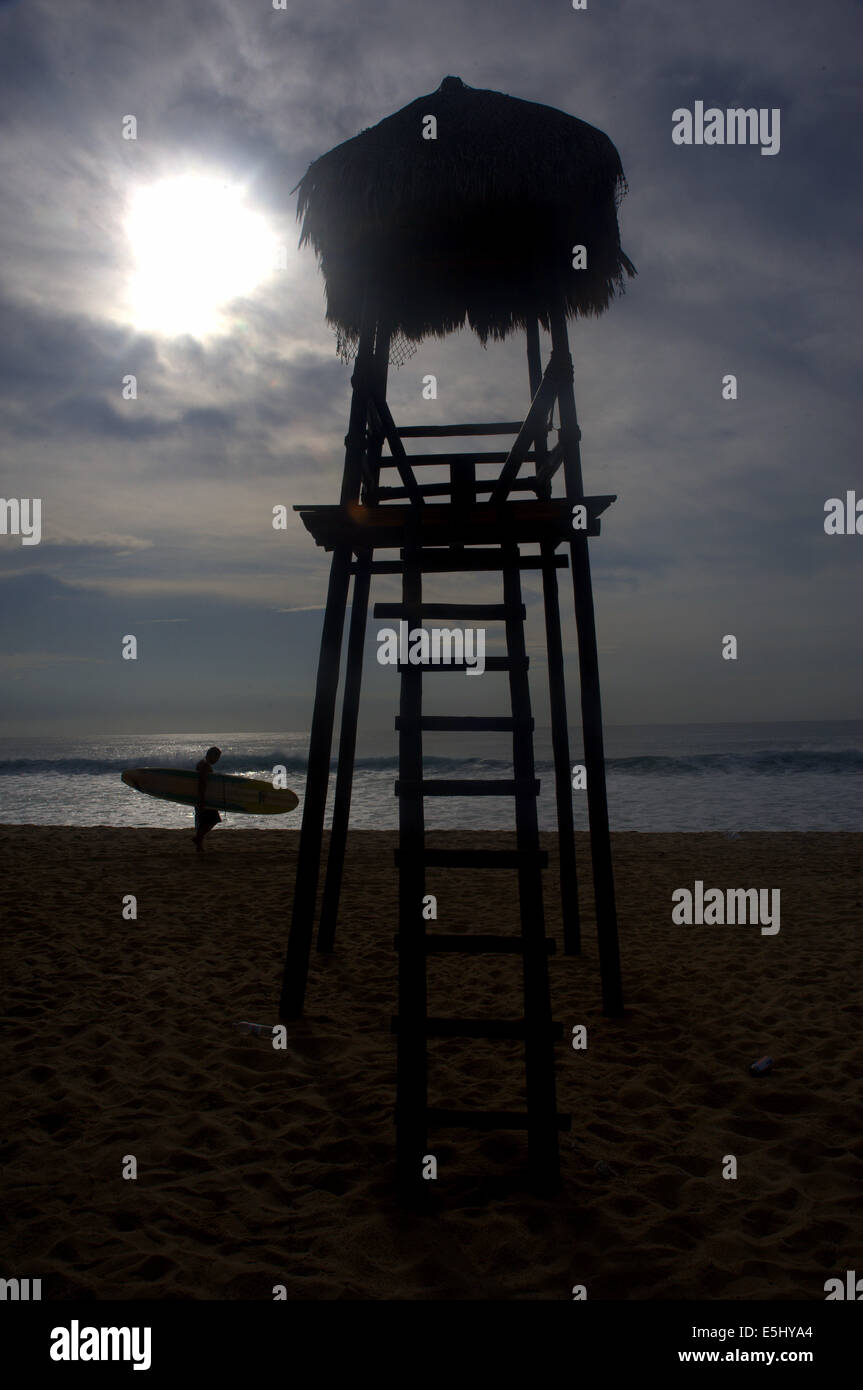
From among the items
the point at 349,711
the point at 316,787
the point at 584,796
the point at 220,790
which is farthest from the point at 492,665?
the point at 584,796

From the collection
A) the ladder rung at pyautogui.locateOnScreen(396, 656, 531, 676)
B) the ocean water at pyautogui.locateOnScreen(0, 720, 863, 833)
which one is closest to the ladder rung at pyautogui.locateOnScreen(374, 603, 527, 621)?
the ladder rung at pyautogui.locateOnScreen(396, 656, 531, 676)

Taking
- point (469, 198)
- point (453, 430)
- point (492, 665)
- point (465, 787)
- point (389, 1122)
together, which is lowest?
point (389, 1122)

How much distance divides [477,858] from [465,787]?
0.36 meters

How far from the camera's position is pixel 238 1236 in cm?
318

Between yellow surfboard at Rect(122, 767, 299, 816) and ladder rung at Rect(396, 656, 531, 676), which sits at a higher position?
ladder rung at Rect(396, 656, 531, 676)

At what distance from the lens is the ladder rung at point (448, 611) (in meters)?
3.93

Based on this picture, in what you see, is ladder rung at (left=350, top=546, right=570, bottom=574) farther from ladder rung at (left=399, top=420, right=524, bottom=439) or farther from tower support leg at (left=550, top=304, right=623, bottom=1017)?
ladder rung at (left=399, top=420, right=524, bottom=439)

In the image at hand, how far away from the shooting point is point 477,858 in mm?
3604

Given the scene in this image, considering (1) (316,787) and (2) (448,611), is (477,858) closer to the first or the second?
(2) (448,611)

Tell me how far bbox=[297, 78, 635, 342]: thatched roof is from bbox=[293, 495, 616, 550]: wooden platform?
2067mm

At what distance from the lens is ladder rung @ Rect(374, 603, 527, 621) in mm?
3932

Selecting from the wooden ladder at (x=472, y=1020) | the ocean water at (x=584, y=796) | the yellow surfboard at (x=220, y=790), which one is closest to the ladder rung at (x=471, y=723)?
the wooden ladder at (x=472, y=1020)

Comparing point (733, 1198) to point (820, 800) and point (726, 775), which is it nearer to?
point (820, 800)

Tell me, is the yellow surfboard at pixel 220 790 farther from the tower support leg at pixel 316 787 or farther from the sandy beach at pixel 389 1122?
the tower support leg at pixel 316 787
